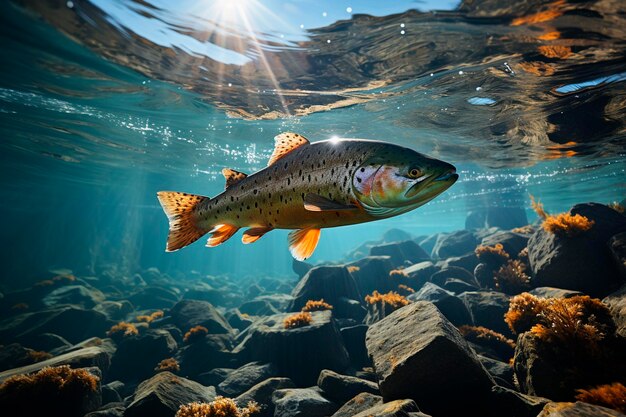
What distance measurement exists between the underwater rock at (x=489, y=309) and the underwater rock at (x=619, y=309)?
392 cm

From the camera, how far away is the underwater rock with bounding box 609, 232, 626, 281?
789cm

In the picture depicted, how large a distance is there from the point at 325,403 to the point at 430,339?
2824 mm

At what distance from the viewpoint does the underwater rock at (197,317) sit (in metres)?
15.2

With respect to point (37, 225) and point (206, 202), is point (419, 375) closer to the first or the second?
point (206, 202)

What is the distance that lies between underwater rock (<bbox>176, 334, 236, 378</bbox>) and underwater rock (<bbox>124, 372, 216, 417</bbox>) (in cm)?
409

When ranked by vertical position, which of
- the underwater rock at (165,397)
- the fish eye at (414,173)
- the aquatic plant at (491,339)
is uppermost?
the fish eye at (414,173)

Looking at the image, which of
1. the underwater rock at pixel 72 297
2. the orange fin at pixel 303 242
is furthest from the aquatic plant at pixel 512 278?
the underwater rock at pixel 72 297

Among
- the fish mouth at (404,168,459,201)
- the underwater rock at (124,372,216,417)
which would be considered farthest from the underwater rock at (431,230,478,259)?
the fish mouth at (404,168,459,201)

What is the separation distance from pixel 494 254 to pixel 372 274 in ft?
22.9

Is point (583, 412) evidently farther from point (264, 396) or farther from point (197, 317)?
point (197, 317)

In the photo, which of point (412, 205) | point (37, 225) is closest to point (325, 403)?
point (412, 205)

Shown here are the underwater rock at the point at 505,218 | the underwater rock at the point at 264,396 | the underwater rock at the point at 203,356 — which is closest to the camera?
the underwater rock at the point at 264,396

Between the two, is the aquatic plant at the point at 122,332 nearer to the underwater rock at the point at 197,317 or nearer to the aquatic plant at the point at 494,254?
the underwater rock at the point at 197,317

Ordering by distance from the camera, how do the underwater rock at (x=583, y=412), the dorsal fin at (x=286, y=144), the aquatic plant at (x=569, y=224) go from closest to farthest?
the underwater rock at (x=583, y=412)
the dorsal fin at (x=286, y=144)
the aquatic plant at (x=569, y=224)
